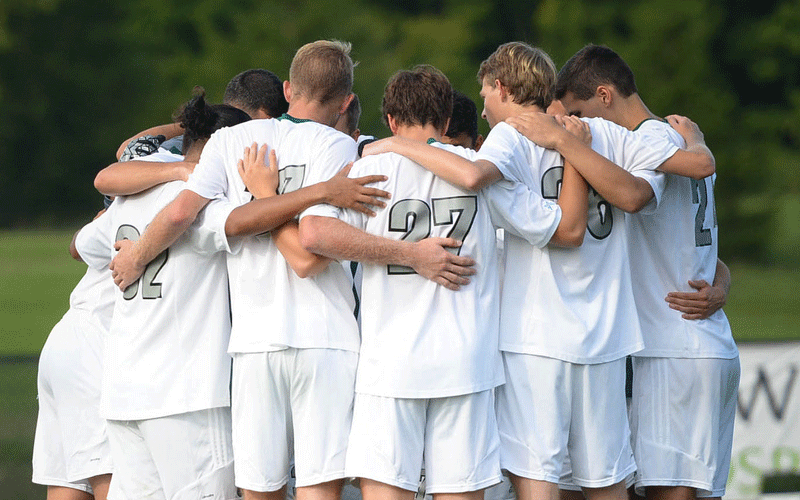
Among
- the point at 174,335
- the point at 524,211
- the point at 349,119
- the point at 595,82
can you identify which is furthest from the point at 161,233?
the point at 595,82

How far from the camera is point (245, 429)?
4.37 meters

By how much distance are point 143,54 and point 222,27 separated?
449cm

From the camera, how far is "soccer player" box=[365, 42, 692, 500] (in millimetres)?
4438

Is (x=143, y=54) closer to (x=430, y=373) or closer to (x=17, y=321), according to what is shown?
(x=17, y=321)

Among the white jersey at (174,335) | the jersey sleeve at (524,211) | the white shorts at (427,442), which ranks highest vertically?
the jersey sleeve at (524,211)

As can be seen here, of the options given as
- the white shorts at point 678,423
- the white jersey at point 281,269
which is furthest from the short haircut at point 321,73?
the white shorts at point 678,423

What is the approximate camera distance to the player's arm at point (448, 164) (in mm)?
4172

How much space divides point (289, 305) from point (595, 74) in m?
1.96

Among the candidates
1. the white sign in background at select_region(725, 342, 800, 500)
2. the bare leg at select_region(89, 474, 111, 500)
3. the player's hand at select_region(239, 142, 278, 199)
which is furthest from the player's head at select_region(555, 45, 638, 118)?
the white sign in background at select_region(725, 342, 800, 500)

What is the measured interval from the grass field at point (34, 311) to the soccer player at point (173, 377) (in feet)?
16.1

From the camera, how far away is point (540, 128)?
14.7 ft

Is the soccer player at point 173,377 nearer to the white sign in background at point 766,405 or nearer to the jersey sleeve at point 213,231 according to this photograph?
the jersey sleeve at point 213,231

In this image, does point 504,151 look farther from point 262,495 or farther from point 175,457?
point 175,457

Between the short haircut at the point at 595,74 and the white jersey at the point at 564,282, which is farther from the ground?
Result: the short haircut at the point at 595,74
